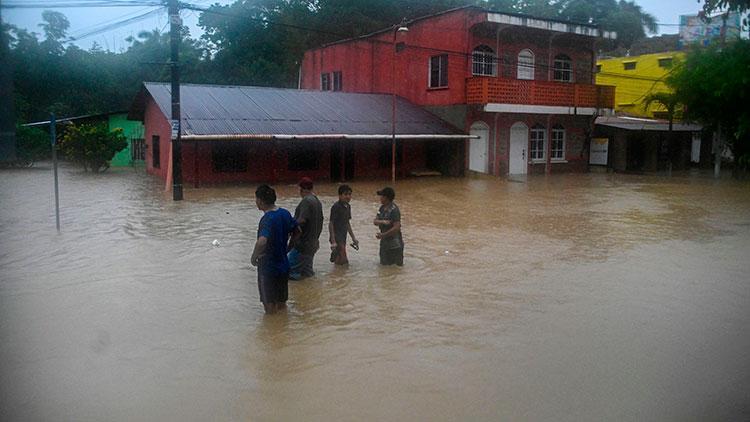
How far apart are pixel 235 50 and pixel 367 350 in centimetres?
4453

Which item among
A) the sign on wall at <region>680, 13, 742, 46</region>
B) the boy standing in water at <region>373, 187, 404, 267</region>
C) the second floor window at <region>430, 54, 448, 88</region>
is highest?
the second floor window at <region>430, 54, 448, 88</region>

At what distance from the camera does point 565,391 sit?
533 cm

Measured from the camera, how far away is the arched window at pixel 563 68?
31297 millimetres

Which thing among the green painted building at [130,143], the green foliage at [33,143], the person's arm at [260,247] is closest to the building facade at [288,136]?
the green foliage at [33,143]

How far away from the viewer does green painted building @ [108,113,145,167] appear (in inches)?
1400

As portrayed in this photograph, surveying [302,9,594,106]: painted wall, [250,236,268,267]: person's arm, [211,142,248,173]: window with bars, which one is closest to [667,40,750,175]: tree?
[302,9,594,106]: painted wall

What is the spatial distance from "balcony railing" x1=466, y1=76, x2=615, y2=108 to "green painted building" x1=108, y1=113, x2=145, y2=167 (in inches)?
713

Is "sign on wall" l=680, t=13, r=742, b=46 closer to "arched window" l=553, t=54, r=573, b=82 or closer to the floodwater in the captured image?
the floodwater

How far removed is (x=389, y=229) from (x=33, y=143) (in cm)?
2763

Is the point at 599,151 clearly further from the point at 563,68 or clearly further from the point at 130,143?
the point at 130,143

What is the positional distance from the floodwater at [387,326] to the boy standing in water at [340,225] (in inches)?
9.6

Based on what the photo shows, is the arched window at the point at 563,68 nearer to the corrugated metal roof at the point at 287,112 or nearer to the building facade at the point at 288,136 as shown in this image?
the building facade at the point at 288,136

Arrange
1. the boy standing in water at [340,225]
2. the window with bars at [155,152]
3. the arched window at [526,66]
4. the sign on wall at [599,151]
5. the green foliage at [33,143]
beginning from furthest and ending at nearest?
the sign on wall at [599,151] < the green foliage at [33,143] < the arched window at [526,66] < the window with bars at [155,152] < the boy standing in water at [340,225]

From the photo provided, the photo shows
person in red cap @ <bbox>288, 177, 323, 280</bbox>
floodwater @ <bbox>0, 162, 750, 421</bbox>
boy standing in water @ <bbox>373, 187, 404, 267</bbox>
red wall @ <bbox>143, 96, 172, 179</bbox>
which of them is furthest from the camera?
red wall @ <bbox>143, 96, 172, 179</bbox>
